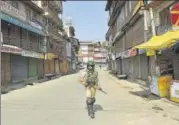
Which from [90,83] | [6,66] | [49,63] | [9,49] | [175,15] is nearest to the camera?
[90,83]

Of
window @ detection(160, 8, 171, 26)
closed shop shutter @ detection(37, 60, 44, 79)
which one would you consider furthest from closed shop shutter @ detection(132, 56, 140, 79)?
closed shop shutter @ detection(37, 60, 44, 79)

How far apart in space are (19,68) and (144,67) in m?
12.3

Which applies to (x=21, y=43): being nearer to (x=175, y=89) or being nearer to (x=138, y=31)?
(x=138, y=31)

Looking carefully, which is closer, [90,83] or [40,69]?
[90,83]

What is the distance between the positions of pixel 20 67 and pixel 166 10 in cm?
1752

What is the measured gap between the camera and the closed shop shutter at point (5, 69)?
27.5m

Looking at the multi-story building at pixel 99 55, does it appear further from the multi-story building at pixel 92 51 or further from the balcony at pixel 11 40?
the balcony at pixel 11 40

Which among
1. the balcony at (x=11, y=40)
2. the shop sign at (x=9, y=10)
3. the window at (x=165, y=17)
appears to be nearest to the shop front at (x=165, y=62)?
A: the window at (x=165, y=17)

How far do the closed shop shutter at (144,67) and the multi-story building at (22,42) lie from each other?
9.95 meters

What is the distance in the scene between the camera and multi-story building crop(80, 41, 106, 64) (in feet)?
490

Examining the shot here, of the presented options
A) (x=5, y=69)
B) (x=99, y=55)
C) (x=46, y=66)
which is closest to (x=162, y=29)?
(x=5, y=69)

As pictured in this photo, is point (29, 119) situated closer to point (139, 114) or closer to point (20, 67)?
point (139, 114)

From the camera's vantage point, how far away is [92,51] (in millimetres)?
152375

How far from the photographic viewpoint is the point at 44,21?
159ft
